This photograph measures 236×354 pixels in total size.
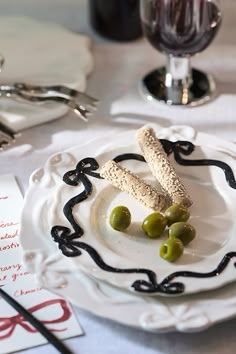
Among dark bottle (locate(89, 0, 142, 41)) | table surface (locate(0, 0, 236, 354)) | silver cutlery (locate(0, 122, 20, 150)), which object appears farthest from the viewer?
dark bottle (locate(89, 0, 142, 41))

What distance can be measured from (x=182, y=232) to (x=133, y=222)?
62 mm

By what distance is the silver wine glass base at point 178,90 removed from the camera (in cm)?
100

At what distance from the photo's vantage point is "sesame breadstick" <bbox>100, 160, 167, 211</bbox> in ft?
2.48

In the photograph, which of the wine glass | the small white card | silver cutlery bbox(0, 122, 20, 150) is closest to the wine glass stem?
the wine glass

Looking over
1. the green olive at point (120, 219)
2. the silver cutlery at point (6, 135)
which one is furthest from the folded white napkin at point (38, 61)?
the green olive at point (120, 219)

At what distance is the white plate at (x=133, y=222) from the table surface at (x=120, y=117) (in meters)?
0.05

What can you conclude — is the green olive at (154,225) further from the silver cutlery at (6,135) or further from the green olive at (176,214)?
the silver cutlery at (6,135)

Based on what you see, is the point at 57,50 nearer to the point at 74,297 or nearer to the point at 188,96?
the point at 188,96

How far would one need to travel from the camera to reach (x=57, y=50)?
1091 millimetres

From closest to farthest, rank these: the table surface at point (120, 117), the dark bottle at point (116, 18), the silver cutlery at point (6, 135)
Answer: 1. the table surface at point (120, 117)
2. the silver cutlery at point (6, 135)
3. the dark bottle at point (116, 18)

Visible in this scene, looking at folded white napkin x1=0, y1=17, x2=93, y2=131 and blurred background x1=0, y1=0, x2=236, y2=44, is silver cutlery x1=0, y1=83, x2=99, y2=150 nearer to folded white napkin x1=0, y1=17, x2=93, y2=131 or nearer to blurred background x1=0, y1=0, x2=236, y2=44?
folded white napkin x1=0, y1=17, x2=93, y2=131

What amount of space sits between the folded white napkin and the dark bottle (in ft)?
0.13

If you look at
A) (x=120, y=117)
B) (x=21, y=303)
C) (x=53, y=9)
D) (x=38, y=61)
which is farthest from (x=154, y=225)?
(x=53, y=9)

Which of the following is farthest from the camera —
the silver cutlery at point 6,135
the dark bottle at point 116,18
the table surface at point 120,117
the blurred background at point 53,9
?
the blurred background at point 53,9
